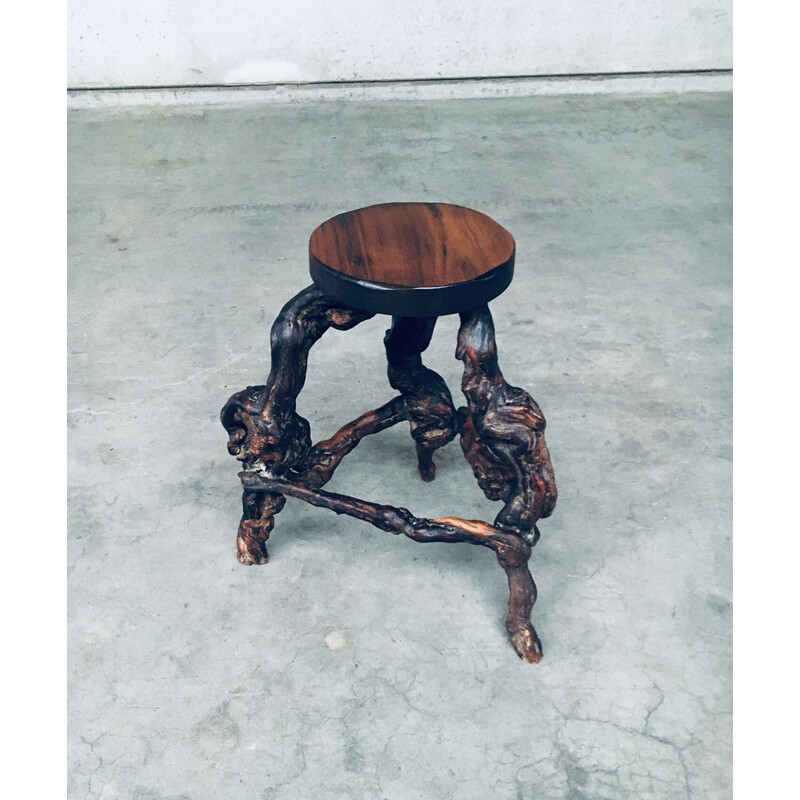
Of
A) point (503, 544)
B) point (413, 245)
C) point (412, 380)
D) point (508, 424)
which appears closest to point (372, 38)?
point (412, 380)

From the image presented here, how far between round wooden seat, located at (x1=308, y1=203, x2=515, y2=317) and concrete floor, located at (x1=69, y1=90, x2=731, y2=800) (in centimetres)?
87

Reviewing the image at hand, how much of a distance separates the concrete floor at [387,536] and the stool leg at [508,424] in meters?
0.36

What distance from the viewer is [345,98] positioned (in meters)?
6.03

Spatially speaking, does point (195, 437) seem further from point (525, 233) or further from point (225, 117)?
point (225, 117)

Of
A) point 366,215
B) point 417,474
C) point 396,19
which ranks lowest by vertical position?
point 417,474

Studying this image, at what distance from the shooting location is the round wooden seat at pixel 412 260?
7.22ft

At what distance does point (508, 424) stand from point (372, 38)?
169 inches

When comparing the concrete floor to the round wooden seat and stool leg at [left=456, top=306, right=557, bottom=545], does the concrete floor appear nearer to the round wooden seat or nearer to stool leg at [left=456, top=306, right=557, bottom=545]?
stool leg at [left=456, top=306, right=557, bottom=545]

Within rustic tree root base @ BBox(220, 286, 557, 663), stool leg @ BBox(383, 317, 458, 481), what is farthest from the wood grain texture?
stool leg @ BBox(383, 317, 458, 481)

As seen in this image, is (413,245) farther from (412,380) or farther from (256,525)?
(256,525)

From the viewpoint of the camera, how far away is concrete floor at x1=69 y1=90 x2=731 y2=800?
2.19m

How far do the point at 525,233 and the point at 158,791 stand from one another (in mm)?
3166

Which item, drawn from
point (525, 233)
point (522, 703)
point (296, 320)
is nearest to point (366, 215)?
point (296, 320)

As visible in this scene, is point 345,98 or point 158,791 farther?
point 345,98
